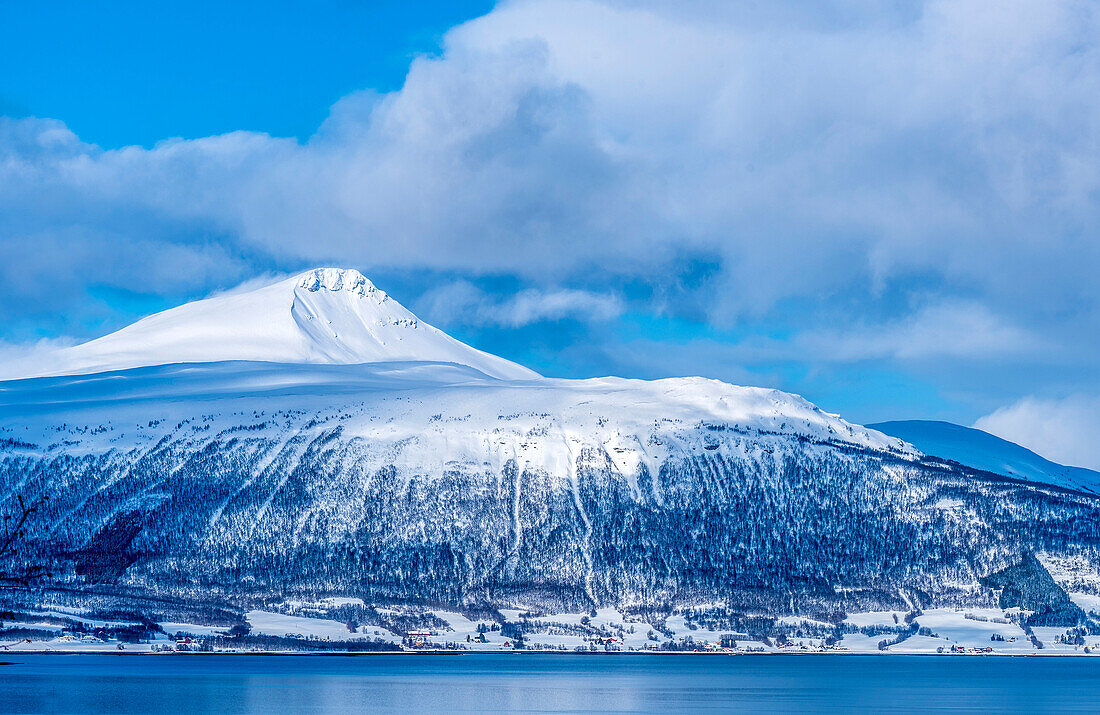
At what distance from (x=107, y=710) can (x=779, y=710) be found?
7895 centimetres

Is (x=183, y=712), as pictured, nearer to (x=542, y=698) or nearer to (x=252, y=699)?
(x=252, y=699)

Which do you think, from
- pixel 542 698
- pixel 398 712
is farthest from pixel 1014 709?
pixel 398 712

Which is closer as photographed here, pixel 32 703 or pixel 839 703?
pixel 32 703

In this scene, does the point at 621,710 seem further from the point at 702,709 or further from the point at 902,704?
the point at 902,704

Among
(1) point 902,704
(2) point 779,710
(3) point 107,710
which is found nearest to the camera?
(3) point 107,710

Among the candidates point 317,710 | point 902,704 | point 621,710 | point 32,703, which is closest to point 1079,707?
point 902,704

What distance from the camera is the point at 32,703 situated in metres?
170

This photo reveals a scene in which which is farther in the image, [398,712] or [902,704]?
[902,704]

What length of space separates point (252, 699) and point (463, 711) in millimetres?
36040

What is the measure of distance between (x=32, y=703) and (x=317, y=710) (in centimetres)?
3289

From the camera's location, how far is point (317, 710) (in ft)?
565

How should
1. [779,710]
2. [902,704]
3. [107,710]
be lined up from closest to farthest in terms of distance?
[107,710]
[779,710]
[902,704]

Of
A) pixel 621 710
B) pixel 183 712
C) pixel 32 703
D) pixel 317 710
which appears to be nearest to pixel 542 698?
pixel 621 710

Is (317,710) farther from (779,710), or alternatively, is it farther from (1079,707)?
(1079,707)
